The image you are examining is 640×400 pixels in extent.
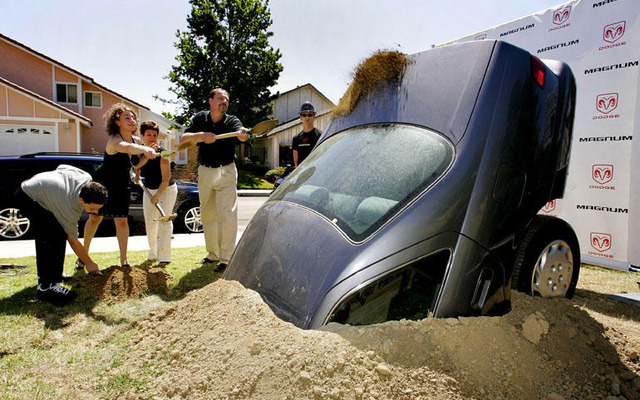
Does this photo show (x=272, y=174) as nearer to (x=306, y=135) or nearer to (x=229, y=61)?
(x=229, y=61)

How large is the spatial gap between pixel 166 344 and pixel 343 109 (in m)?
2.14

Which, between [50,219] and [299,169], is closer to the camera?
[299,169]

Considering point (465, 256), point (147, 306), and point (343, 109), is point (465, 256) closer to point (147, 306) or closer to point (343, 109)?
point (343, 109)

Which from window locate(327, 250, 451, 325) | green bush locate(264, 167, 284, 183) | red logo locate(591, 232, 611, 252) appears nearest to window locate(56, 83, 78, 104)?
green bush locate(264, 167, 284, 183)

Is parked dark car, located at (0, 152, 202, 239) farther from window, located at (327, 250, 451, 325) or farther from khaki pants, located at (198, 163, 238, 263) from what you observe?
window, located at (327, 250, 451, 325)

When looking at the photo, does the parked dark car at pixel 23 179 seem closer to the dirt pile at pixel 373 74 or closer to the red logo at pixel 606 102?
the dirt pile at pixel 373 74

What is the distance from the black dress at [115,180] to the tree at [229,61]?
77.1 ft

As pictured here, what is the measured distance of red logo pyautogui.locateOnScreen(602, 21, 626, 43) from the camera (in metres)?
4.91

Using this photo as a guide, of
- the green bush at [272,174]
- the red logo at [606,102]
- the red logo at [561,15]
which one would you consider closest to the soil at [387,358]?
the red logo at [606,102]

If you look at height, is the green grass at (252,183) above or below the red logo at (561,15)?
below

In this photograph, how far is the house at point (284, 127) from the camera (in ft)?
98.3

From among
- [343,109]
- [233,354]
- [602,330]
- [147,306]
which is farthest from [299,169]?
[602,330]

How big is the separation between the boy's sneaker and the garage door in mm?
18826

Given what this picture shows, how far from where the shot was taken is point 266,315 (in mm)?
Result: 2271
